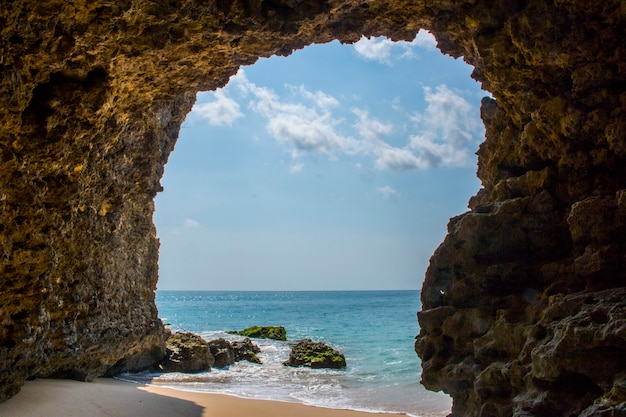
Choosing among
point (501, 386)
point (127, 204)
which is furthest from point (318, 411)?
point (127, 204)

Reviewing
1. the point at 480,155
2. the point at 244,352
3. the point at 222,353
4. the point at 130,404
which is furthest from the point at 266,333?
the point at 480,155

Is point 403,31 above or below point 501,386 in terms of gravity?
above

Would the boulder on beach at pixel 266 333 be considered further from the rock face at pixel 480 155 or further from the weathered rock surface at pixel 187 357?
the rock face at pixel 480 155

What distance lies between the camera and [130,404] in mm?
10422

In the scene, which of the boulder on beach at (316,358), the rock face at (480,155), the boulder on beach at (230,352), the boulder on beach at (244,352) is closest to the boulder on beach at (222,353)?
the boulder on beach at (230,352)

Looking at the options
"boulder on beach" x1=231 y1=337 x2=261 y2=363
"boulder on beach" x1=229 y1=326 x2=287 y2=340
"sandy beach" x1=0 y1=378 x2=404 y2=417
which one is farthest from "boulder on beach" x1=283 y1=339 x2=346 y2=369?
"boulder on beach" x1=229 y1=326 x2=287 y2=340

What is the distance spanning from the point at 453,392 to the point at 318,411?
4.39 metres

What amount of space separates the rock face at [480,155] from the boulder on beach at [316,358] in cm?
1273

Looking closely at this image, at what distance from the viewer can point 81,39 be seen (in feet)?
22.4

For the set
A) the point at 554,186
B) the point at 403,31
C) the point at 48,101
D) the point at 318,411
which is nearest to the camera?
the point at 48,101

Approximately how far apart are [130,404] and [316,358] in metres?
11.5

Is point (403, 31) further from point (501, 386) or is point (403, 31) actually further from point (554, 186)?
point (501, 386)

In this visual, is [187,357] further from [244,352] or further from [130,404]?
[130,404]

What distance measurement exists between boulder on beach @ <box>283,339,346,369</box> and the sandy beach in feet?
27.5
